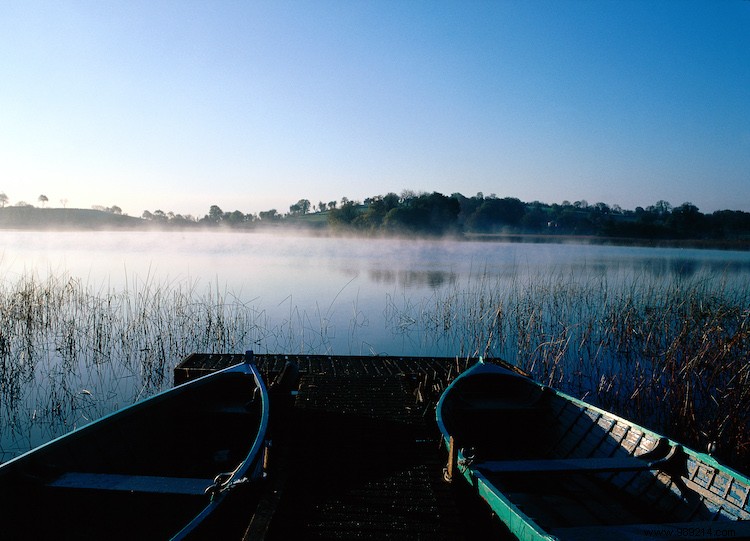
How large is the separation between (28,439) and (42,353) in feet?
14.2

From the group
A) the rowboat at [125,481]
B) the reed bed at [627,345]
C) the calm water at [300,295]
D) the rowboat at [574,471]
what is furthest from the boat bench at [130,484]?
the reed bed at [627,345]

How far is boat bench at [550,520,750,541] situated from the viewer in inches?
117

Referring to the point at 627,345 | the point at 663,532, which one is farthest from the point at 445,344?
the point at 663,532

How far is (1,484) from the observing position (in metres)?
3.26

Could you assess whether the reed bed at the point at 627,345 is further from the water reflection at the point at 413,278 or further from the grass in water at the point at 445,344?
the water reflection at the point at 413,278

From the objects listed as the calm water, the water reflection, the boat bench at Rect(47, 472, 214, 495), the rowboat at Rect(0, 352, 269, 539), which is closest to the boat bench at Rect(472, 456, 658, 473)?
the rowboat at Rect(0, 352, 269, 539)

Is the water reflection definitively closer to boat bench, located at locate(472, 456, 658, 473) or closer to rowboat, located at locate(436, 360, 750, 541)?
rowboat, located at locate(436, 360, 750, 541)

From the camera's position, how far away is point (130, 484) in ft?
11.5

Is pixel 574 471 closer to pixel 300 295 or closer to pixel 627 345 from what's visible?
pixel 627 345

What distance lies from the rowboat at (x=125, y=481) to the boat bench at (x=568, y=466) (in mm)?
1992

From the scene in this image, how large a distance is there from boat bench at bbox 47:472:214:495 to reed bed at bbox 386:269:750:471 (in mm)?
4600

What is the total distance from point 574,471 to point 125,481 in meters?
3.54

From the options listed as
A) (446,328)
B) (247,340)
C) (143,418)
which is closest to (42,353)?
(247,340)

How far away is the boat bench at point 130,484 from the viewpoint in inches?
136
